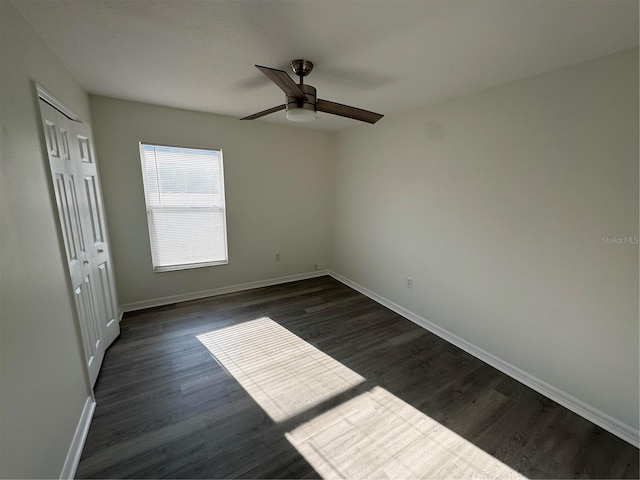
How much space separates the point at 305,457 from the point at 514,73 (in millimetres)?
2958

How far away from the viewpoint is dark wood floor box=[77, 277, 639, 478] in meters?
1.49

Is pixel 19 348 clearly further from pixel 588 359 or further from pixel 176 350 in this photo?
pixel 588 359

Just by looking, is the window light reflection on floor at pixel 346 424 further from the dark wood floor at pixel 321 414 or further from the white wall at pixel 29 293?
the white wall at pixel 29 293

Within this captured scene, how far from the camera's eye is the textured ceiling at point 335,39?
126 cm

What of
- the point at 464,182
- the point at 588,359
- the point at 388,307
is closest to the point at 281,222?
the point at 388,307

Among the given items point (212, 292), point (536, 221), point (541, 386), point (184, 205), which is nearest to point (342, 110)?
point (536, 221)

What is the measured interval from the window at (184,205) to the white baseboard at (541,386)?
2728mm

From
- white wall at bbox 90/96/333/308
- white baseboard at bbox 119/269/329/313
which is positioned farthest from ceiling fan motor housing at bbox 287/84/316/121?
white baseboard at bbox 119/269/329/313

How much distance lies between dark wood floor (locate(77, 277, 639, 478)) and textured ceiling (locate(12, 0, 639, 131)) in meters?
2.40

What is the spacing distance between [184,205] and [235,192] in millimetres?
659

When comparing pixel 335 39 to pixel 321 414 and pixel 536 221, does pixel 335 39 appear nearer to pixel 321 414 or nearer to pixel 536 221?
pixel 536 221

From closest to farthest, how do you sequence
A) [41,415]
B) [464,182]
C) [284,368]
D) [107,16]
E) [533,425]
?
[41,415]
[107,16]
[533,425]
[284,368]
[464,182]

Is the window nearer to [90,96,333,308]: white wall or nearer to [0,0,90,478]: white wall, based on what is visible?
[90,96,333,308]: white wall

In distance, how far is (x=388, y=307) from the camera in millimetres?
3414
